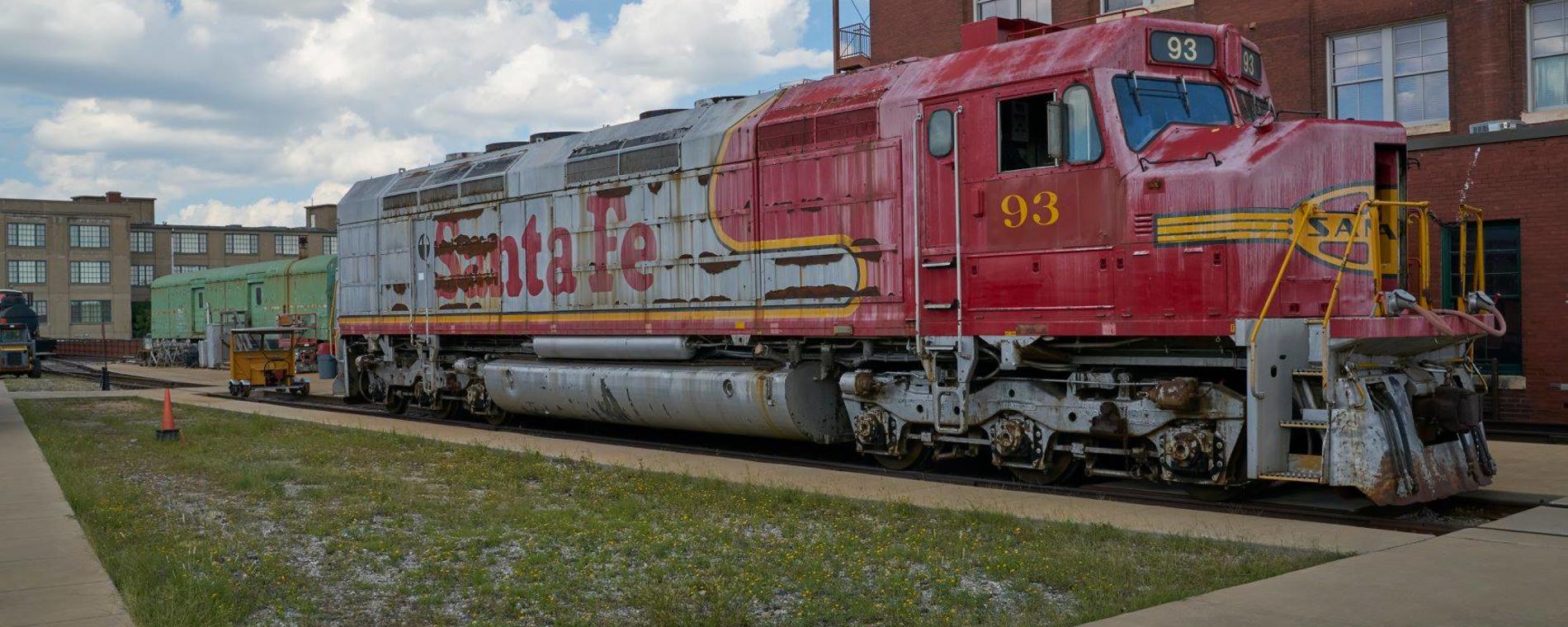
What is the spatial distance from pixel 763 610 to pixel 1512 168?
14.2m

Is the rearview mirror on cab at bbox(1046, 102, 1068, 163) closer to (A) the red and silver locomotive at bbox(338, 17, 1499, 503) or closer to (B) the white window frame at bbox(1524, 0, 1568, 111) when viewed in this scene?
(A) the red and silver locomotive at bbox(338, 17, 1499, 503)

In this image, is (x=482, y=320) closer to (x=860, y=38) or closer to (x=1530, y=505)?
(x=860, y=38)

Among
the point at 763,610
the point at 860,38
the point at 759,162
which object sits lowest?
the point at 763,610

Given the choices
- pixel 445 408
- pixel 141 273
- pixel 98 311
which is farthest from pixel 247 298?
pixel 141 273

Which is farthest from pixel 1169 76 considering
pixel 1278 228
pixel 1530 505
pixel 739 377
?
pixel 739 377

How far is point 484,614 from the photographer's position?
751cm

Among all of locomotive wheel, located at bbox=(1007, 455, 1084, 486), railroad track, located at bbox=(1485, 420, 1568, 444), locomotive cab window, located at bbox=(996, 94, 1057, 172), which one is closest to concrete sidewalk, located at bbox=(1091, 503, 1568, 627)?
locomotive wheel, located at bbox=(1007, 455, 1084, 486)

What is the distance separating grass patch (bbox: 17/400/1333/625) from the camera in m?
7.53

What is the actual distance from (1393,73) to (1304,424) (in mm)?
11132

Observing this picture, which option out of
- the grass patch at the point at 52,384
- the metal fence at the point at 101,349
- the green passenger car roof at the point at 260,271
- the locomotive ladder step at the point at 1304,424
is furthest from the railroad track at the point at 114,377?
the locomotive ladder step at the point at 1304,424

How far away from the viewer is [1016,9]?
23797 mm

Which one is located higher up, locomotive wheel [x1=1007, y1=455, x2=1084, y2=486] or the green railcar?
the green railcar

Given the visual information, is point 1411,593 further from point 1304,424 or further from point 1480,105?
point 1480,105

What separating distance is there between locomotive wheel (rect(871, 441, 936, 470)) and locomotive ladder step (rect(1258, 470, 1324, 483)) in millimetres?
3980
